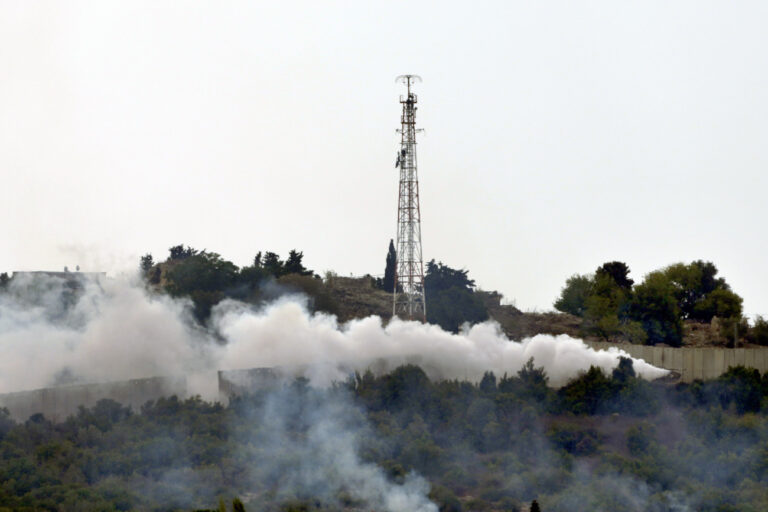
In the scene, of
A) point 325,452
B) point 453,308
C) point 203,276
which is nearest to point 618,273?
point 453,308

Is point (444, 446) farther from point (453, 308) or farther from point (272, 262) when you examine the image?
point (272, 262)

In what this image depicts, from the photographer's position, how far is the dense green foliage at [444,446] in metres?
34.7

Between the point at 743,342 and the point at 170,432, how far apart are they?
192 ft

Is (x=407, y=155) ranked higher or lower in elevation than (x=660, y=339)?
higher

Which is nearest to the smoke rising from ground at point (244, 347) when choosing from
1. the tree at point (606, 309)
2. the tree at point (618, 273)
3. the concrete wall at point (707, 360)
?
the concrete wall at point (707, 360)

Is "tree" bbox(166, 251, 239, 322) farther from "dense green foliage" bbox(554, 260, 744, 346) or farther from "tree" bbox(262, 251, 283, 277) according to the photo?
"dense green foliage" bbox(554, 260, 744, 346)

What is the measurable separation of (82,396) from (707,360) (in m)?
32.5

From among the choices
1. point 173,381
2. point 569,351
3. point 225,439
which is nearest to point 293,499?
point 225,439

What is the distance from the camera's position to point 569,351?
55.0 m

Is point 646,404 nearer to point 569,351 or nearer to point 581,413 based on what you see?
point 581,413

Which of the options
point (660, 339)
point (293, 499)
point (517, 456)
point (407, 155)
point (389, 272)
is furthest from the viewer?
point (389, 272)

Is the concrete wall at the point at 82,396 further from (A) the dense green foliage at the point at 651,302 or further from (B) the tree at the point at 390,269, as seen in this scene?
(B) the tree at the point at 390,269

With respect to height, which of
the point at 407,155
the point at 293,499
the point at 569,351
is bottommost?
the point at 293,499

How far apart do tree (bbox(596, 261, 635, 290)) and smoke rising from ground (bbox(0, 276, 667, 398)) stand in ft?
149
